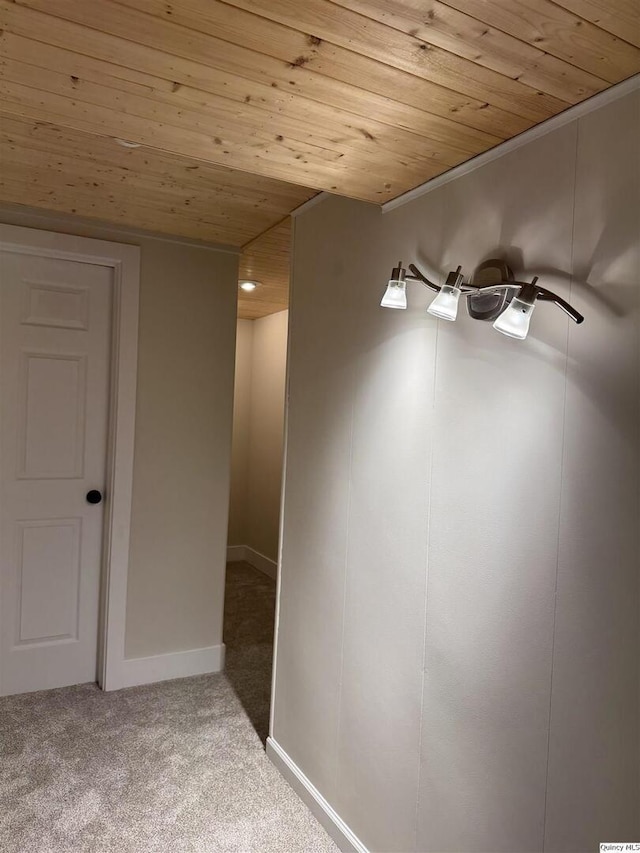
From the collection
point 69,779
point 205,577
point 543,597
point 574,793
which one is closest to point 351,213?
point 543,597

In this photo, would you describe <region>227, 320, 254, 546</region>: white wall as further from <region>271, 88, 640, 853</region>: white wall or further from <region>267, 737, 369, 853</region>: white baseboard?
<region>271, 88, 640, 853</region>: white wall

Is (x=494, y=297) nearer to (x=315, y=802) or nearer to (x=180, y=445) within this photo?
(x=315, y=802)

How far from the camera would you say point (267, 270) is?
3842 millimetres

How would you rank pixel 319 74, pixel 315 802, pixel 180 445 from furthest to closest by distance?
pixel 180 445 → pixel 315 802 → pixel 319 74

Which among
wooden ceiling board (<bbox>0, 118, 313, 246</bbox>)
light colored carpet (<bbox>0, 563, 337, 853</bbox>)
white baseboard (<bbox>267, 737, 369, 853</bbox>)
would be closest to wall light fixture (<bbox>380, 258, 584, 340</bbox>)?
wooden ceiling board (<bbox>0, 118, 313, 246</bbox>)

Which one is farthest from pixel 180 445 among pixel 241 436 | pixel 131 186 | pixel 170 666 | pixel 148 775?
pixel 241 436

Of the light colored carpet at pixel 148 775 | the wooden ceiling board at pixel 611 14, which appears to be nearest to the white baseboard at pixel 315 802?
the light colored carpet at pixel 148 775

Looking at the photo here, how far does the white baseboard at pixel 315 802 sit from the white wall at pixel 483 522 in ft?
0.16

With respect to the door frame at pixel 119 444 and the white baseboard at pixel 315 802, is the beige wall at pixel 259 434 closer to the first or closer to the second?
the door frame at pixel 119 444

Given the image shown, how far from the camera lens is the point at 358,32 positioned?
1.11 m

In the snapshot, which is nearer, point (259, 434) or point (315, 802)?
point (315, 802)

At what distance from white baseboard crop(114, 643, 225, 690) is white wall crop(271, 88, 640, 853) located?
109 centimetres

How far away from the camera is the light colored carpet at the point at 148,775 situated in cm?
202

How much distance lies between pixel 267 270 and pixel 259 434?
2.04 m
